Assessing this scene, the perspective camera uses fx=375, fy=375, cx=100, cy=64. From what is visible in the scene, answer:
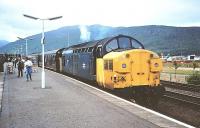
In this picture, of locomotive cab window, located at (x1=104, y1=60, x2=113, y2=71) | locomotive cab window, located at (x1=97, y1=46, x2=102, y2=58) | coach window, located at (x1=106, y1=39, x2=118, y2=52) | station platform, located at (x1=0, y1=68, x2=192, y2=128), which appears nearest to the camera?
station platform, located at (x1=0, y1=68, x2=192, y2=128)

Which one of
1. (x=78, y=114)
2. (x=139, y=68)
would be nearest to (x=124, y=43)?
(x=139, y=68)

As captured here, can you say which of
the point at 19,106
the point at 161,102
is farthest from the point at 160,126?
the point at 161,102

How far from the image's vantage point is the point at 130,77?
55.8ft

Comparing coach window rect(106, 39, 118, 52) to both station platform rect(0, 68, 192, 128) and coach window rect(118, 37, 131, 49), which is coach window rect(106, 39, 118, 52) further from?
A: station platform rect(0, 68, 192, 128)

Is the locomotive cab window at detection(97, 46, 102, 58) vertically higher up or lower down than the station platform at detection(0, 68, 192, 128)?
higher up

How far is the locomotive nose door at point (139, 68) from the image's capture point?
17.0 m

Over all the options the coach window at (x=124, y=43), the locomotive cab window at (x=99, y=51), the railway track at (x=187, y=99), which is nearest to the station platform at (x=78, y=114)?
the coach window at (x=124, y=43)

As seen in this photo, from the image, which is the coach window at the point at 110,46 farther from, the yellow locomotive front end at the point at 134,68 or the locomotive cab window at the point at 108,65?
the yellow locomotive front end at the point at 134,68

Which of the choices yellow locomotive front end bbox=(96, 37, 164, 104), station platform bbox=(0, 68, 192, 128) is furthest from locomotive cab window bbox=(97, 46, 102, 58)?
station platform bbox=(0, 68, 192, 128)

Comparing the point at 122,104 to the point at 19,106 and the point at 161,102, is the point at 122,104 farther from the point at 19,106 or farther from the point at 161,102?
the point at 161,102

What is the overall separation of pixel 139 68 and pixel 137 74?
290 millimetres

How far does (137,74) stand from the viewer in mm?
17078

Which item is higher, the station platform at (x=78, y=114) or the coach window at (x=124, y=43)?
the coach window at (x=124, y=43)

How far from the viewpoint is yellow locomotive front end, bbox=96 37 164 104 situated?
664 inches
